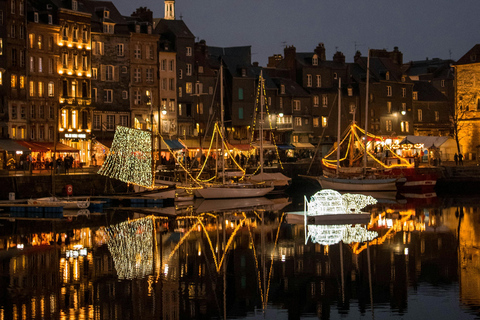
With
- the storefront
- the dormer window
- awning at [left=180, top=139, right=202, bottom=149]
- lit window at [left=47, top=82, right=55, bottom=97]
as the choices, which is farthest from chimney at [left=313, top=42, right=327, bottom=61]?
the storefront

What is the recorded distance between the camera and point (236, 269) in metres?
26.2

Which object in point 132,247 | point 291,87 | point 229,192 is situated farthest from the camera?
point 291,87

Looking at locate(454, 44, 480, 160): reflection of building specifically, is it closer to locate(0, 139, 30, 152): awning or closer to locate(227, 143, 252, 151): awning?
locate(227, 143, 252, 151): awning

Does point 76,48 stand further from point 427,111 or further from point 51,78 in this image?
point 427,111

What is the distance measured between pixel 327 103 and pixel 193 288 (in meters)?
70.4

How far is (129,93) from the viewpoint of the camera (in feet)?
243

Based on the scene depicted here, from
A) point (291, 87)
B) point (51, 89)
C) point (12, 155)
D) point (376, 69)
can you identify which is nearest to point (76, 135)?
point (51, 89)

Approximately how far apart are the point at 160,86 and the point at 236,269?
2041 inches

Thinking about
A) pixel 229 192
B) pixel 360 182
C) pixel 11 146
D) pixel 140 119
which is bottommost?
pixel 229 192

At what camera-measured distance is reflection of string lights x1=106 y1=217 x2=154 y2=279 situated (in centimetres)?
2568

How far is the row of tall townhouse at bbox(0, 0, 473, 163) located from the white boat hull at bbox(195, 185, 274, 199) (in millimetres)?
6884

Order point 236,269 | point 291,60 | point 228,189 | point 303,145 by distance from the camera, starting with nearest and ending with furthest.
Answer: point 236,269, point 228,189, point 303,145, point 291,60

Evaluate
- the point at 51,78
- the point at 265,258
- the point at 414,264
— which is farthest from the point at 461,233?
the point at 51,78

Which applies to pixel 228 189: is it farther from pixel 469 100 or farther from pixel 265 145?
pixel 469 100
